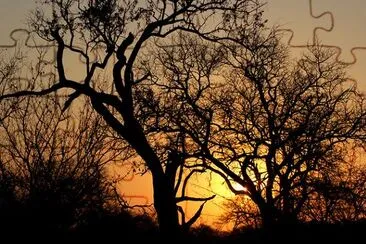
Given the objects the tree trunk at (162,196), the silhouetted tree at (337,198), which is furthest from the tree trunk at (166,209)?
the silhouetted tree at (337,198)

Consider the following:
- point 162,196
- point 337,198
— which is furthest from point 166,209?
point 337,198

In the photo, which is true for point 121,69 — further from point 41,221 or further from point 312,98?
point 312,98

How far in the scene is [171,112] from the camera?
2548cm

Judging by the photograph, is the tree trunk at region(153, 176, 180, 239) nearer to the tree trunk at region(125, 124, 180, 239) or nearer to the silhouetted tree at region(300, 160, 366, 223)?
the tree trunk at region(125, 124, 180, 239)

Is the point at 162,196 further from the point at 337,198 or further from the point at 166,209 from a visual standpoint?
the point at 337,198

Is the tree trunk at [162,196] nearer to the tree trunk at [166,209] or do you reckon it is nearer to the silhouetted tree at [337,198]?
the tree trunk at [166,209]

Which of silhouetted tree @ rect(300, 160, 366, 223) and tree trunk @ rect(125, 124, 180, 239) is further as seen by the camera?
silhouetted tree @ rect(300, 160, 366, 223)

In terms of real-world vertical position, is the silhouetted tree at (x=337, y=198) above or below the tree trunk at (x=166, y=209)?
above

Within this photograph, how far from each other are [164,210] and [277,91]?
12210 millimetres

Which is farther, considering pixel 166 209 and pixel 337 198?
pixel 337 198

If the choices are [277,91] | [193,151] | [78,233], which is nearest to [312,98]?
[277,91]

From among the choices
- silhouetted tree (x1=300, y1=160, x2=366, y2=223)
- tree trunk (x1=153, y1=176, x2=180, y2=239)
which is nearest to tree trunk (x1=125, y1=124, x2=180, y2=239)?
tree trunk (x1=153, y1=176, x2=180, y2=239)

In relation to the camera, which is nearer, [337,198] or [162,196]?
[162,196]

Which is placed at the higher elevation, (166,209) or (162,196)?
(162,196)
